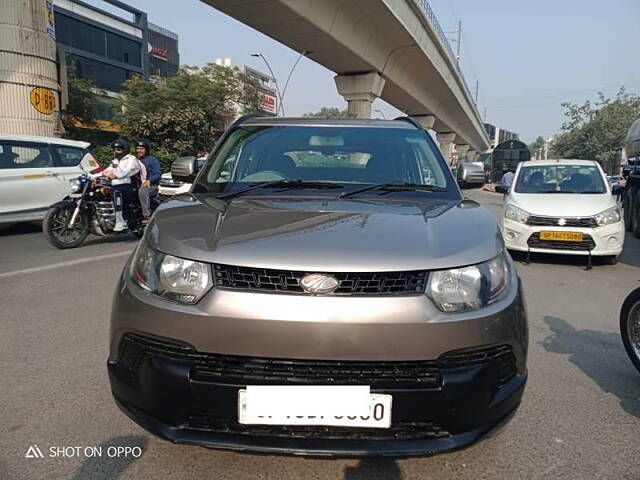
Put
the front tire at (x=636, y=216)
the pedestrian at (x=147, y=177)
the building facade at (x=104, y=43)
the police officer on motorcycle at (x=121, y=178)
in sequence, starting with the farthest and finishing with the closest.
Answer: the building facade at (x=104, y=43), the front tire at (x=636, y=216), the pedestrian at (x=147, y=177), the police officer on motorcycle at (x=121, y=178)

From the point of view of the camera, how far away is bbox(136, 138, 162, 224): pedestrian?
810 cm

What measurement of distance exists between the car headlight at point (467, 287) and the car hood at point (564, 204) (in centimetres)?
567

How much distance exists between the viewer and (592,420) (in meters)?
2.64

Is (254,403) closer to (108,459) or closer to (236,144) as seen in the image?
(108,459)

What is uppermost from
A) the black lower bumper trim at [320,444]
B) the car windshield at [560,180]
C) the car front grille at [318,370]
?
the car windshield at [560,180]

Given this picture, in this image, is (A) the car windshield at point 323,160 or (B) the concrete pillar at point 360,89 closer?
(A) the car windshield at point 323,160

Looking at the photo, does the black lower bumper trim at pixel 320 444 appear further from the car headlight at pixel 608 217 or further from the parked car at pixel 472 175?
the car headlight at pixel 608 217

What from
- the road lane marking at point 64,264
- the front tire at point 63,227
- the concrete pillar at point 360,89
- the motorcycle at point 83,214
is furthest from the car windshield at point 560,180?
the concrete pillar at point 360,89

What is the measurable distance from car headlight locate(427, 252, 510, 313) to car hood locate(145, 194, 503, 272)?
4cm

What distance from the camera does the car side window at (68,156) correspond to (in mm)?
9203

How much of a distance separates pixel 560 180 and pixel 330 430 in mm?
7647

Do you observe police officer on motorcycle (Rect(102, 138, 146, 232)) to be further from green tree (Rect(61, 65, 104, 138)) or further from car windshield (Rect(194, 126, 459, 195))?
green tree (Rect(61, 65, 104, 138))

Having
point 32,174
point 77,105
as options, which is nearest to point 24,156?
point 32,174

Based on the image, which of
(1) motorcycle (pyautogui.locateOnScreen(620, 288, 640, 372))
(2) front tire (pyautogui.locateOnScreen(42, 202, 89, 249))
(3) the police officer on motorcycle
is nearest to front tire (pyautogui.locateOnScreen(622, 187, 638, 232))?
(1) motorcycle (pyautogui.locateOnScreen(620, 288, 640, 372))
